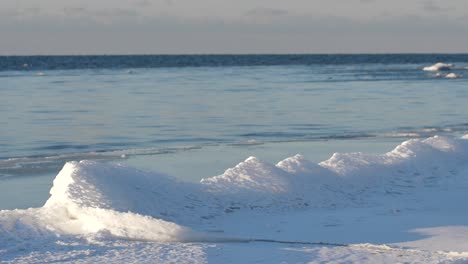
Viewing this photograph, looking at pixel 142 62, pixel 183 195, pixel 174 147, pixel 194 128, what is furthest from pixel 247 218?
pixel 142 62

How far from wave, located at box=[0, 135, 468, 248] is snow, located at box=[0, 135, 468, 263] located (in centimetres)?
1

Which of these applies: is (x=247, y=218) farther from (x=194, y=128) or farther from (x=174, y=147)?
(x=194, y=128)

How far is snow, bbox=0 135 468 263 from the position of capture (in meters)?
6.09

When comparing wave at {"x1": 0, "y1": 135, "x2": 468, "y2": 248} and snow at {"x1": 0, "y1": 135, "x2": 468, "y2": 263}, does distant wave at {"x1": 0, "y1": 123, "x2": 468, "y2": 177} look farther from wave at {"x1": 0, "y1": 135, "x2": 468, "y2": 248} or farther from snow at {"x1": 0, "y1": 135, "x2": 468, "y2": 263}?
snow at {"x1": 0, "y1": 135, "x2": 468, "y2": 263}

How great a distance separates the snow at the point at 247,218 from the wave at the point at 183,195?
0.4 inches

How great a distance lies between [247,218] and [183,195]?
67 centimetres

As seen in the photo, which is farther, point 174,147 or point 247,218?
point 174,147

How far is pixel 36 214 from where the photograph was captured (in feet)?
23.3

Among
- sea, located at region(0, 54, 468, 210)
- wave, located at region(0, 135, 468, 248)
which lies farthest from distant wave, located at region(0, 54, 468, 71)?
wave, located at region(0, 135, 468, 248)

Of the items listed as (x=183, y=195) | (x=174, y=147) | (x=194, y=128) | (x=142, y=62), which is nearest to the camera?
(x=183, y=195)

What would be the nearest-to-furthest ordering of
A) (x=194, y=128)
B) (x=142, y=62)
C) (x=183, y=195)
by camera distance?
(x=183, y=195)
(x=194, y=128)
(x=142, y=62)

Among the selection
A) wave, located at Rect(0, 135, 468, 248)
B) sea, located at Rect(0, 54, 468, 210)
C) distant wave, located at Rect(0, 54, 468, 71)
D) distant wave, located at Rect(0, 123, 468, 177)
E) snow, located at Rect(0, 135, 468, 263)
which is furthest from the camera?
distant wave, located at Rect(0, 54, 468, 71)

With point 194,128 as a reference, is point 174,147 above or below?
above

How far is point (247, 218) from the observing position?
737 cm
